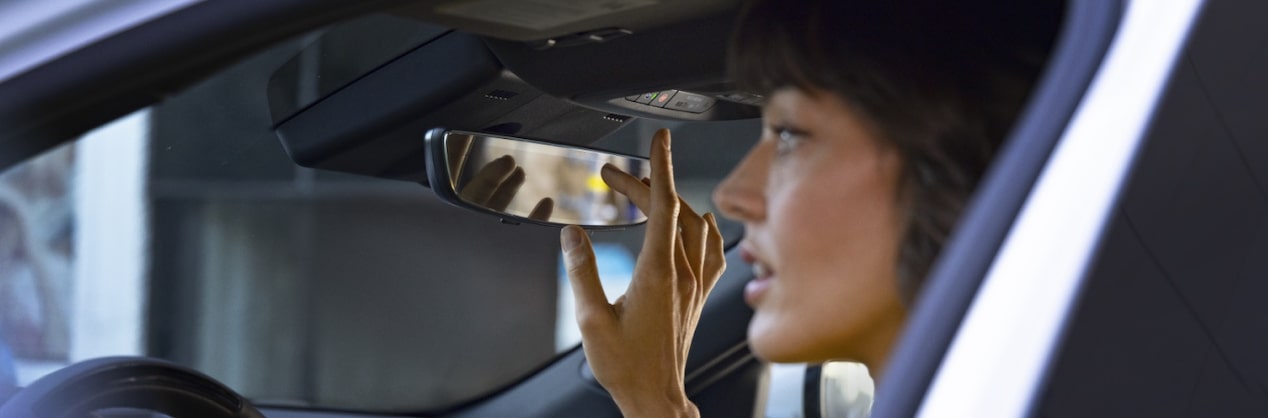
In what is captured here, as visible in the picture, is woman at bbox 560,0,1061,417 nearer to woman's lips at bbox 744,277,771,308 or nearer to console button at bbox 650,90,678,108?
woman's lips at bbox 744,277,771,308

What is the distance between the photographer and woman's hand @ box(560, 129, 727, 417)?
1790 millimetres

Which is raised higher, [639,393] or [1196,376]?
[1196,376]

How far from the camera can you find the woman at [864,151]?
1.10 meters

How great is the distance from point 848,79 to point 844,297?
7.6 inches

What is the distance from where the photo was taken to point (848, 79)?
1174mm

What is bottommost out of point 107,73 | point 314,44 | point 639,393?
point 639,393

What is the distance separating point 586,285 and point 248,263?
7.38 meters

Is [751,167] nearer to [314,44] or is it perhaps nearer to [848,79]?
[848,79]

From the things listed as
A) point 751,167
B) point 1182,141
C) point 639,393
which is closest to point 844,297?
point 751,167

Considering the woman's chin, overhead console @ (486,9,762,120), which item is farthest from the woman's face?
overhead console @ (486,9,762,120)

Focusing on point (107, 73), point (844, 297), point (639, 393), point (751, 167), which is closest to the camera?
point (107, 73)

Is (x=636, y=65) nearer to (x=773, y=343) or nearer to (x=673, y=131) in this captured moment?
(x=773, y=343)

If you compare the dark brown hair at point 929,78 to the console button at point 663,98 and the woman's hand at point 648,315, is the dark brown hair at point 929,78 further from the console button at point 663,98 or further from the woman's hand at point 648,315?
the console button at point 663,98

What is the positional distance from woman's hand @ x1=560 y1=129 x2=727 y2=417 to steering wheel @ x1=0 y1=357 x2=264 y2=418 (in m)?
0.49
